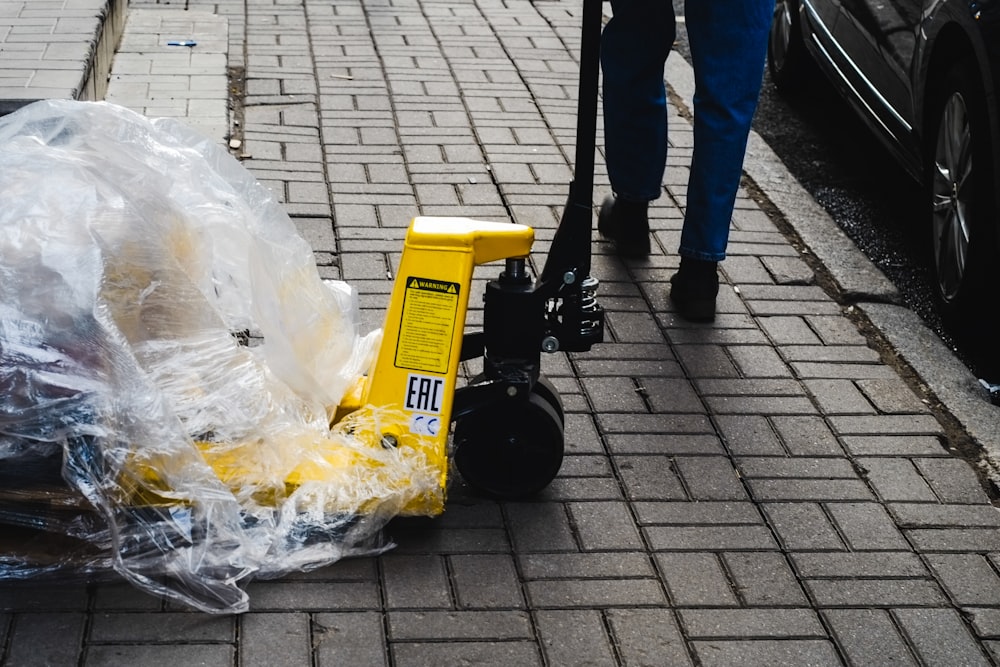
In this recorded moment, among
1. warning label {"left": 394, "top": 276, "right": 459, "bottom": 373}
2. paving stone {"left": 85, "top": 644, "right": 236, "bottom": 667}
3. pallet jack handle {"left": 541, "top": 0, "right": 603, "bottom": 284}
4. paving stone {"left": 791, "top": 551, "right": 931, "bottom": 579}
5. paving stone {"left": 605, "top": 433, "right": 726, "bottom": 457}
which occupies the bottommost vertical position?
paving stone {"left": 605, "top": 433, "right": 726, "bottom": 457}

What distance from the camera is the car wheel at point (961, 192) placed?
407 centimetres

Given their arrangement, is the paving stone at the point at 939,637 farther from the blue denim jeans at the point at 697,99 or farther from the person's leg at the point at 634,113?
the person's leg at the point at 634,113

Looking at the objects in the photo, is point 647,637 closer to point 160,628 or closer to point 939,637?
point 939,637

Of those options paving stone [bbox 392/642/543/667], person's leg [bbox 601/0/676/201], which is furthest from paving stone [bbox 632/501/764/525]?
person's leg [bbox 601/0/676/201]

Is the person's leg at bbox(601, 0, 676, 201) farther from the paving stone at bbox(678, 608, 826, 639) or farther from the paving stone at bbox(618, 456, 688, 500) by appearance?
the paving stone at bbox(678, 608, 826, 639)

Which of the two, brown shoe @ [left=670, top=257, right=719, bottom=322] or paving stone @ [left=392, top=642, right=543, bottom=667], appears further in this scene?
brown shoe @ [left=670, top=257, right=719, bottom=322]

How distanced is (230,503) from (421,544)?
453mm

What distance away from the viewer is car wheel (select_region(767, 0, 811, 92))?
6.57m

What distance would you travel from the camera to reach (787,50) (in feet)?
22.1

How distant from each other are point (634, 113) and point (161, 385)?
7.18ft

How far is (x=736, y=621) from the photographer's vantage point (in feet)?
8.87

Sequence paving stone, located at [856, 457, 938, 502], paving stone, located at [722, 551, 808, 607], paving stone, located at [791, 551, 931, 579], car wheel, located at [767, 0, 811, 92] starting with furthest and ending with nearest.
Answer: car wheel, located at [767, 0, 811, 92] < paving stone, located at [856, 457, 938, 502] < paving stone, located at [791, 551, 931, 579] < paving stone, located at [722, 551, 808, 607]

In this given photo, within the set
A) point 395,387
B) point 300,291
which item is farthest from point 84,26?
point 395,387

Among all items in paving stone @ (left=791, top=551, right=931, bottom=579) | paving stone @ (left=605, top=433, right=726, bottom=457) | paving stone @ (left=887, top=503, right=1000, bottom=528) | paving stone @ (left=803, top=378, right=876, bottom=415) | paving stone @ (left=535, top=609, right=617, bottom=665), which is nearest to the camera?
paving stone @ (left=535, top=609, right=617, bottom=665)
